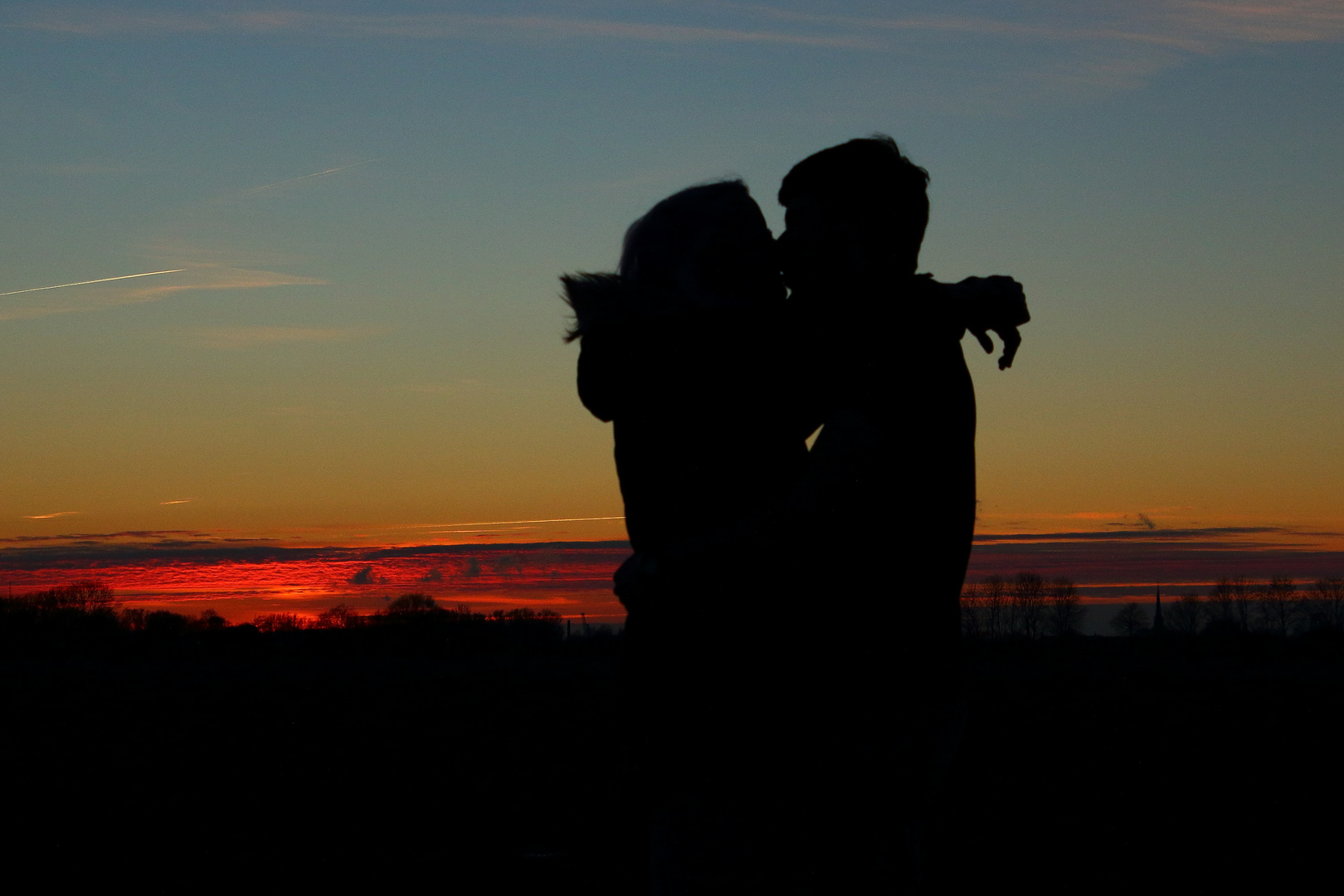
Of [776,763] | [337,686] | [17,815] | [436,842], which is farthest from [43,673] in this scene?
[776,763]

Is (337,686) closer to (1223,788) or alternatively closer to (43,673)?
(43,673)

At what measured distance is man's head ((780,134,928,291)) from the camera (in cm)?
214

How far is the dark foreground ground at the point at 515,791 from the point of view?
7.35 m

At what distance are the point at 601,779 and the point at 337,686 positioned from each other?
14.7 m

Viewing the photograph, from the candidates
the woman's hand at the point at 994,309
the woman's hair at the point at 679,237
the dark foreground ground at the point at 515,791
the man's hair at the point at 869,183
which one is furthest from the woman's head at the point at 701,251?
the dark foreground ground at the point at 515,791

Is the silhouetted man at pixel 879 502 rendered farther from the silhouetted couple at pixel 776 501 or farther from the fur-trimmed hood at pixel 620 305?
the fur-trimmed hood at pixel 620 305

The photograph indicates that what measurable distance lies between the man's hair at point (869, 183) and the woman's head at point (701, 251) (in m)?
0.12

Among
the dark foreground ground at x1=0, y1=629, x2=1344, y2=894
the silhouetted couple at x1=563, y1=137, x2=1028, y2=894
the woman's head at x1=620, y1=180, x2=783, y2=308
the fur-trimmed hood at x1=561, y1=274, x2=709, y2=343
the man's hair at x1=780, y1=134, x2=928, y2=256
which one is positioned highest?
the man's hair at x1=780, y1=134, x2=928, y2=256

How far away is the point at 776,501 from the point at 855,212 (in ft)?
1.72

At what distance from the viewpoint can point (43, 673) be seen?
3120 centimetres

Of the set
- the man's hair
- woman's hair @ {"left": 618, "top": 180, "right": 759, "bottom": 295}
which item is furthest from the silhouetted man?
woman's hair @ {"left": 618, "top": 180, "right": 759, "bottom": 295}

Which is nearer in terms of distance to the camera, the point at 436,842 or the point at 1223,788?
the point at 436,842

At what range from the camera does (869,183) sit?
214cm

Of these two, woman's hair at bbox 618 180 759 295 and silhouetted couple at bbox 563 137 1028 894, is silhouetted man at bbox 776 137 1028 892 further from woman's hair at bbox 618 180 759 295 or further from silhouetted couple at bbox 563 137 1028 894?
woman's hair at bbox 618 180 759 295
